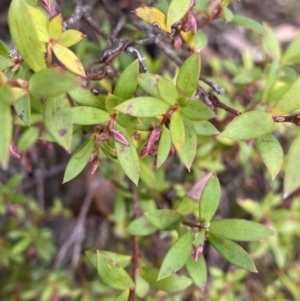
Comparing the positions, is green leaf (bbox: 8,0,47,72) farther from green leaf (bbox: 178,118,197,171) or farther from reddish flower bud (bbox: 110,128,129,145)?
green leaf (bbox: 178,118,197,171)

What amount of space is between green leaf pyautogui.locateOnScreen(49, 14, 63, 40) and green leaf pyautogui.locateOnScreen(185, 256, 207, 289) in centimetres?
59

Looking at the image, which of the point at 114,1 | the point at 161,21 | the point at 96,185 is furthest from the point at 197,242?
the point at 114,1

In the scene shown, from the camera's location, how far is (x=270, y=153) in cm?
81

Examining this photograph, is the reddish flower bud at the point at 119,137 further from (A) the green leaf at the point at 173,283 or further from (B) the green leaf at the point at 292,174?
(A) the green leaf at the point at 173,283

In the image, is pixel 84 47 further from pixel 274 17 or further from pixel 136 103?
pixel 274 17

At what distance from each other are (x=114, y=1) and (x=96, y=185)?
37.0 inches

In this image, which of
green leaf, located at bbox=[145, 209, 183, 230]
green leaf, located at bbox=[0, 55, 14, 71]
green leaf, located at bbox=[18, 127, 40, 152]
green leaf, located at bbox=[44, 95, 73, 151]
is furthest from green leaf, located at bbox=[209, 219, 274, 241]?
green leaf, located at bbox=[18, 127, 40, 152]

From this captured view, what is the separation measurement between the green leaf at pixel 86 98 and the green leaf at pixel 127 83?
0.12ft

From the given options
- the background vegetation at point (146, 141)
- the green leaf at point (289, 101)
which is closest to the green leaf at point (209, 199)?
the background vegetation at point (146, 141)

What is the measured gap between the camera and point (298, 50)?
1.20m

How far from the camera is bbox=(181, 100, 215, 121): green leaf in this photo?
29.4 inches

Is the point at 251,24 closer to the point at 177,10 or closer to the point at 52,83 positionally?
the point at 177,10

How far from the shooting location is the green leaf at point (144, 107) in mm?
731

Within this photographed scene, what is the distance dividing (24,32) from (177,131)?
0.32m
